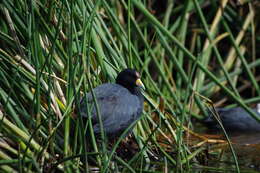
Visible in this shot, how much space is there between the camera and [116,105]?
3699 mm

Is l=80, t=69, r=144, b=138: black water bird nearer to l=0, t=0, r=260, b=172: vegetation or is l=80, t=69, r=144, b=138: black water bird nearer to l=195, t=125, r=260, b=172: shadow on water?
l=0, t=0, r=260, b=172: vegetation

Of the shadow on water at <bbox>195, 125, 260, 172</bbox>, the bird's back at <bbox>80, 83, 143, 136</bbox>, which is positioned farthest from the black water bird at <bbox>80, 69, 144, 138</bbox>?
the shadow on water at <bbox>195, 125, 260, 172</bbox>

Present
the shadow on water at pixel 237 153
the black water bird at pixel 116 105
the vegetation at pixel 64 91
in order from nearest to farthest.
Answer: the vegetation at pixel 64 91 < the black water bird at pixel 116 105 < the shadow on water at pixel 237 153

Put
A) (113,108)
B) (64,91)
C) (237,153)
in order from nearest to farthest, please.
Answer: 1. (113,108)
2. (64,91)
3. (237,153)

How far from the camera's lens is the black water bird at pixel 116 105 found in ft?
11.8

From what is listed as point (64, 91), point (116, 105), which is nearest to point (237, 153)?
point (116, 105)

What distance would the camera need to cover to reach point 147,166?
3762mm

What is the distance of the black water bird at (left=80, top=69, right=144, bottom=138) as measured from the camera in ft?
11.8

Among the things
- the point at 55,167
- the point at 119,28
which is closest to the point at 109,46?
the point at 119,28

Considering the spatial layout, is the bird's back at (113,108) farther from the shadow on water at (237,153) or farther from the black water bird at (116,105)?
the shadow on water at (237,153)

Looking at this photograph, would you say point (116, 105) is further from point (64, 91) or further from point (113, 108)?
point (64, 91)

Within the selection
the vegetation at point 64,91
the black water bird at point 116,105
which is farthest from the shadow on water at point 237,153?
the black water bird at point 116,105

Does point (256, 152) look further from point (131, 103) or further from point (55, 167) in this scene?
point (55, 167)

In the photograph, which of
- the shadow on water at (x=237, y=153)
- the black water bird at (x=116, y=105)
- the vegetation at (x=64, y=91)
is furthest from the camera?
the shadow on water at (x=237, y=153)
